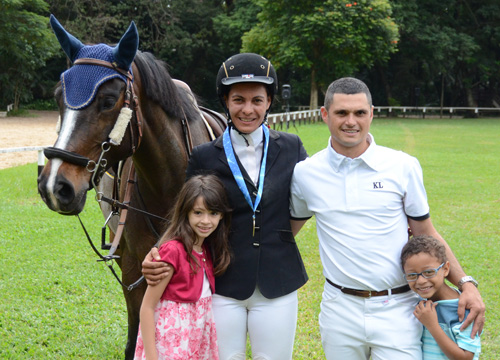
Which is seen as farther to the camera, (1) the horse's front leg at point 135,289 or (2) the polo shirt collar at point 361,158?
(1) the horse's front leg at point 135,289

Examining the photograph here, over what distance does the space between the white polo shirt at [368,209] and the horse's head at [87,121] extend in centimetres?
106

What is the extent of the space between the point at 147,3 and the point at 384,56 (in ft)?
50.1

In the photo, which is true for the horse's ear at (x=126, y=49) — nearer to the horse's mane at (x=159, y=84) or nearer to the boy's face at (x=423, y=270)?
the horse's mane at (x=159, y=84)

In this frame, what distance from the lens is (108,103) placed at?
2668 millimetres

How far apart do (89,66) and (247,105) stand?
84cm

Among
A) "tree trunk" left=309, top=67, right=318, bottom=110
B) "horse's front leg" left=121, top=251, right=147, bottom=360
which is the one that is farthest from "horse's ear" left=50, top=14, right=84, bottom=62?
"tree trunk" left=309, top=67, right=318, bottom=110

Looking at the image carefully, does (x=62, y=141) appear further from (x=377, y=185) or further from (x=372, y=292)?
(x=372, y=292)

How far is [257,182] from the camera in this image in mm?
2627

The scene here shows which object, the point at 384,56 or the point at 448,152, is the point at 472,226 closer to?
the point at 448,152

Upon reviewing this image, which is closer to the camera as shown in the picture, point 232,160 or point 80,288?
Result: point 232,160

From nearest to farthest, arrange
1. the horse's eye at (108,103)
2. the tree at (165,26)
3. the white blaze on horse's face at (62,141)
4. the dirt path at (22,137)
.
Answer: the white blaze on horse's face at (62,141), the horse's eye at (108,103), the dirt path at (22,137), the tree at (165,26)

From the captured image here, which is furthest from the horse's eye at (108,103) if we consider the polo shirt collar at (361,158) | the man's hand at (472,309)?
the man's hand at (472,309)

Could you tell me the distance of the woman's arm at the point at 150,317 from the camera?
2.49 meters

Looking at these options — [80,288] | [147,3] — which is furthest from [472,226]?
[147,3]
